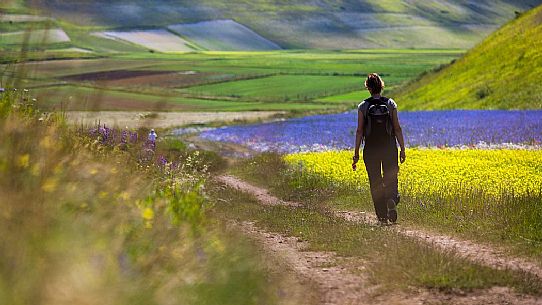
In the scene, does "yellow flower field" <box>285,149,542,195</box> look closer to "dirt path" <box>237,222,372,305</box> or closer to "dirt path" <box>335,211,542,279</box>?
"dirt path" <box>335,211,542,279</box>

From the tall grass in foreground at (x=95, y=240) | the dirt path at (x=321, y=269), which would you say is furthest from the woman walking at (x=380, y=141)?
the tall grass in foreground at (x=95, y=240)

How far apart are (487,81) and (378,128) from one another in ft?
136

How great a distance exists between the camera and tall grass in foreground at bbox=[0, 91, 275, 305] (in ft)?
19.8

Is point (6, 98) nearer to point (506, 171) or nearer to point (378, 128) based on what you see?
point (378, 128)

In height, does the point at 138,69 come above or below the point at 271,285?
below

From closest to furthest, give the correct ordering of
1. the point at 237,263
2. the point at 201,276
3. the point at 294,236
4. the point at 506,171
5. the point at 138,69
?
the point at 201,276 < the point at 237,263 < the point at 294,236 < the point at 506,171 < the point at 138,69

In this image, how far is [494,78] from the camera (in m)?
55.0

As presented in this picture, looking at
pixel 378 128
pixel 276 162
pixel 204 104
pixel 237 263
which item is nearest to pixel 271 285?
pixel 237 263

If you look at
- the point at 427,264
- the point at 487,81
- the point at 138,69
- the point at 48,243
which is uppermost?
the point at 48,243

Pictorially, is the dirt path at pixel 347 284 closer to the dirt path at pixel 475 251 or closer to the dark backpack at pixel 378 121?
the dirt path at pixel 475 251

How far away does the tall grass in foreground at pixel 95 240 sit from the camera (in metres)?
6.04

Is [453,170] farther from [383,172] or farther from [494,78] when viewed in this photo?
[494,78]

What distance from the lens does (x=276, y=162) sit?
28828 mm

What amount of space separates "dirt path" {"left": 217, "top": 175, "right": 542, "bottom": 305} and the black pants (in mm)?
1149
